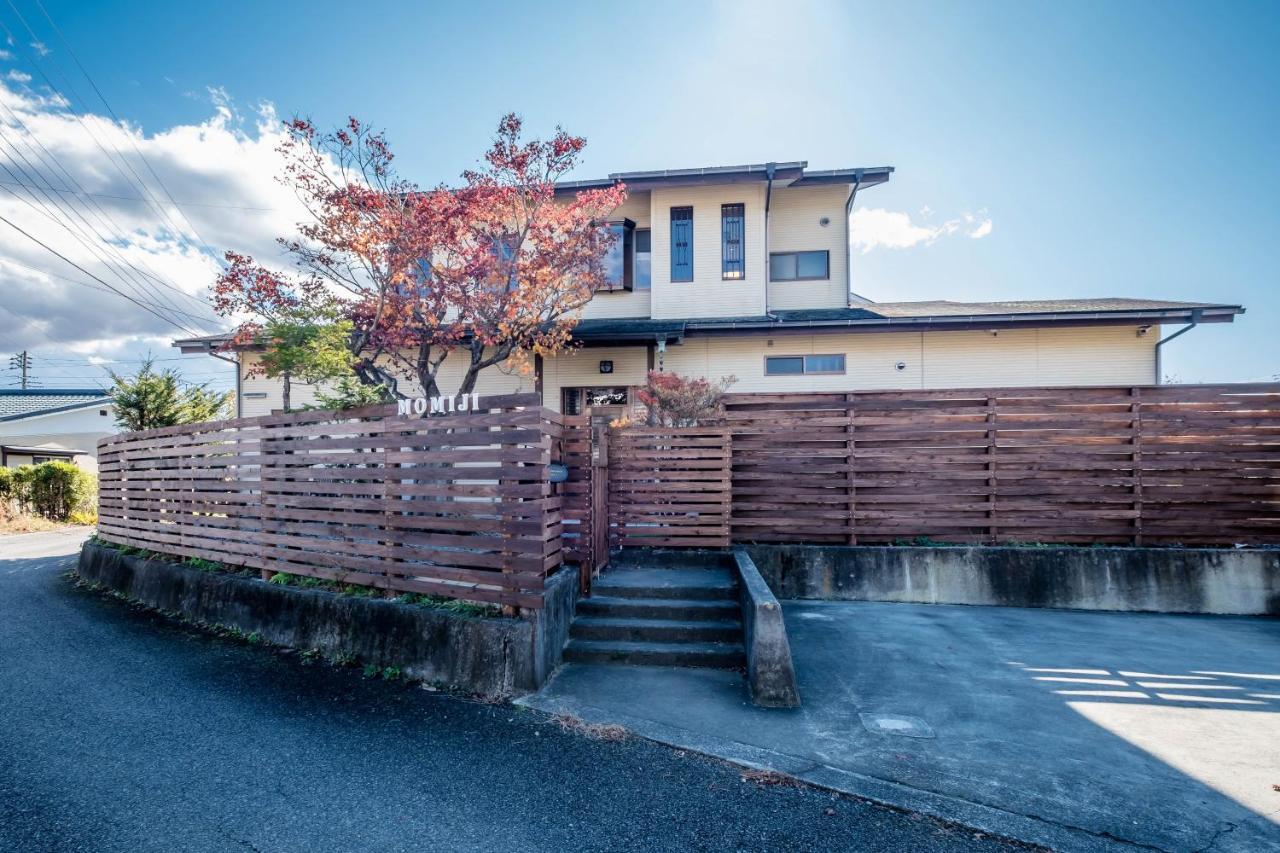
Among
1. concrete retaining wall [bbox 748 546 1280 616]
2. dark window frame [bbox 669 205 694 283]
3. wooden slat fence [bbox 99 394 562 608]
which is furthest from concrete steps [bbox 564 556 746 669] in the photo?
dark window frame [bbox 669 205 694 283]

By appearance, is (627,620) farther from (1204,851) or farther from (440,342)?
(440,342)

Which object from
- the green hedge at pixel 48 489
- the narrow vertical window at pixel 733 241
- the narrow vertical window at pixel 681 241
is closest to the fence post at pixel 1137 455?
the narrow vertical window at pixel 733 241

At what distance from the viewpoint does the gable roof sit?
25939mm

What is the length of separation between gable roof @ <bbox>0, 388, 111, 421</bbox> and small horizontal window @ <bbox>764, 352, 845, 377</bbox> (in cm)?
2720

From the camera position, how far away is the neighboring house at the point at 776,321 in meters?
12.0

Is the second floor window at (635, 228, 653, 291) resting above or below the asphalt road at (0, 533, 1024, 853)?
above

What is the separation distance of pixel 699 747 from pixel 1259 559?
23.0 ft

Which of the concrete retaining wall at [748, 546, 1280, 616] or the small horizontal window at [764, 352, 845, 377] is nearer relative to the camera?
the concrete retaining wall at [748, 546, 1280, 616]

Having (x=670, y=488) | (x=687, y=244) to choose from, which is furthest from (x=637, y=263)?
(x=670, y=488)

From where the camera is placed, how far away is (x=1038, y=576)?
686 centimetres

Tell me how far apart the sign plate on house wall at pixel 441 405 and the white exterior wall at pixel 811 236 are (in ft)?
35.3

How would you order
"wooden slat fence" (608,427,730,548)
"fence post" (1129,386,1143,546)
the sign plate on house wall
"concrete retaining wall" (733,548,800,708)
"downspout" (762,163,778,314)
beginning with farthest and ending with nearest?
1. "downspout" (762,163,778,314)
2. "wooden slat fence" (608,427,730,548)
3. "fence post" (1129,386,1143,546)
4. the sign plate on house wall
5. "concrete retaining wall" (733,548,800,708)

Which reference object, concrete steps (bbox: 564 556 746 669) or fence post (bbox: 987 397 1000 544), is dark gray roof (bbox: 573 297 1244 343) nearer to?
fence post (bbox: 987 397 1000 544)

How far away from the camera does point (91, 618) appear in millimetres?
6980
